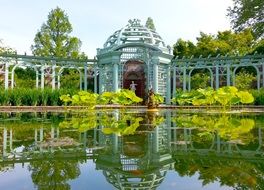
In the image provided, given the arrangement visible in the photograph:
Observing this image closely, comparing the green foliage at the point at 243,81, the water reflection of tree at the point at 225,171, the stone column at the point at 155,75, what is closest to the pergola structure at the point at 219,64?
the green foliage at the point at 243,81

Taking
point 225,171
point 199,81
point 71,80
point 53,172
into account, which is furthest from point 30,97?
point 225,171

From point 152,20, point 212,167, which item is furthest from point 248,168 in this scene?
point 152,20

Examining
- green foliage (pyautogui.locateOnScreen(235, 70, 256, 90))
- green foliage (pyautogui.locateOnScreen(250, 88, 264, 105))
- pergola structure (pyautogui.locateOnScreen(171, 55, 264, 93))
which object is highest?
pergola structure (pyautogui.locateOnScreen(171, 55, 264, 93))

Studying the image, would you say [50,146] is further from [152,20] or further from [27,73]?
[152,20]

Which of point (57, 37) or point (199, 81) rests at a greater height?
point (57, 37)

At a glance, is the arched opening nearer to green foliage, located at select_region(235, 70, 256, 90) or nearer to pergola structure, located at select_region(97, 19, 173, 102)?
pergola structure, located at select_region(97, 19, 173, 102)

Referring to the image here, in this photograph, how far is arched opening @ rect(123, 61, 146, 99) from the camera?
27.9 metres

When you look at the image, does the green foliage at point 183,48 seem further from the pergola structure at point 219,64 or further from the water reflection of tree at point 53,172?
the water reflection of tree at point 53,172

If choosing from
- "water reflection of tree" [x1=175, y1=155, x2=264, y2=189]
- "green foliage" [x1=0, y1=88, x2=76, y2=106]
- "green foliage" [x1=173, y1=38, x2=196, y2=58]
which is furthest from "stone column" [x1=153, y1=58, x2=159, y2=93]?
"water reflection of tree" [x1=175, y1=155, x2=264, y2=189]

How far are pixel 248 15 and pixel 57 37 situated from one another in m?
18.2

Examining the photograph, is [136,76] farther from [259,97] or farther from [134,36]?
[259,97]

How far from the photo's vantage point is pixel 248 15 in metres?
28.5

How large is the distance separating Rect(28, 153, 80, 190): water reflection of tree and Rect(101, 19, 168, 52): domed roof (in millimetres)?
22818

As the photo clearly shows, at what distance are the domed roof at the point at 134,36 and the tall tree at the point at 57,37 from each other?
24.4 ft
